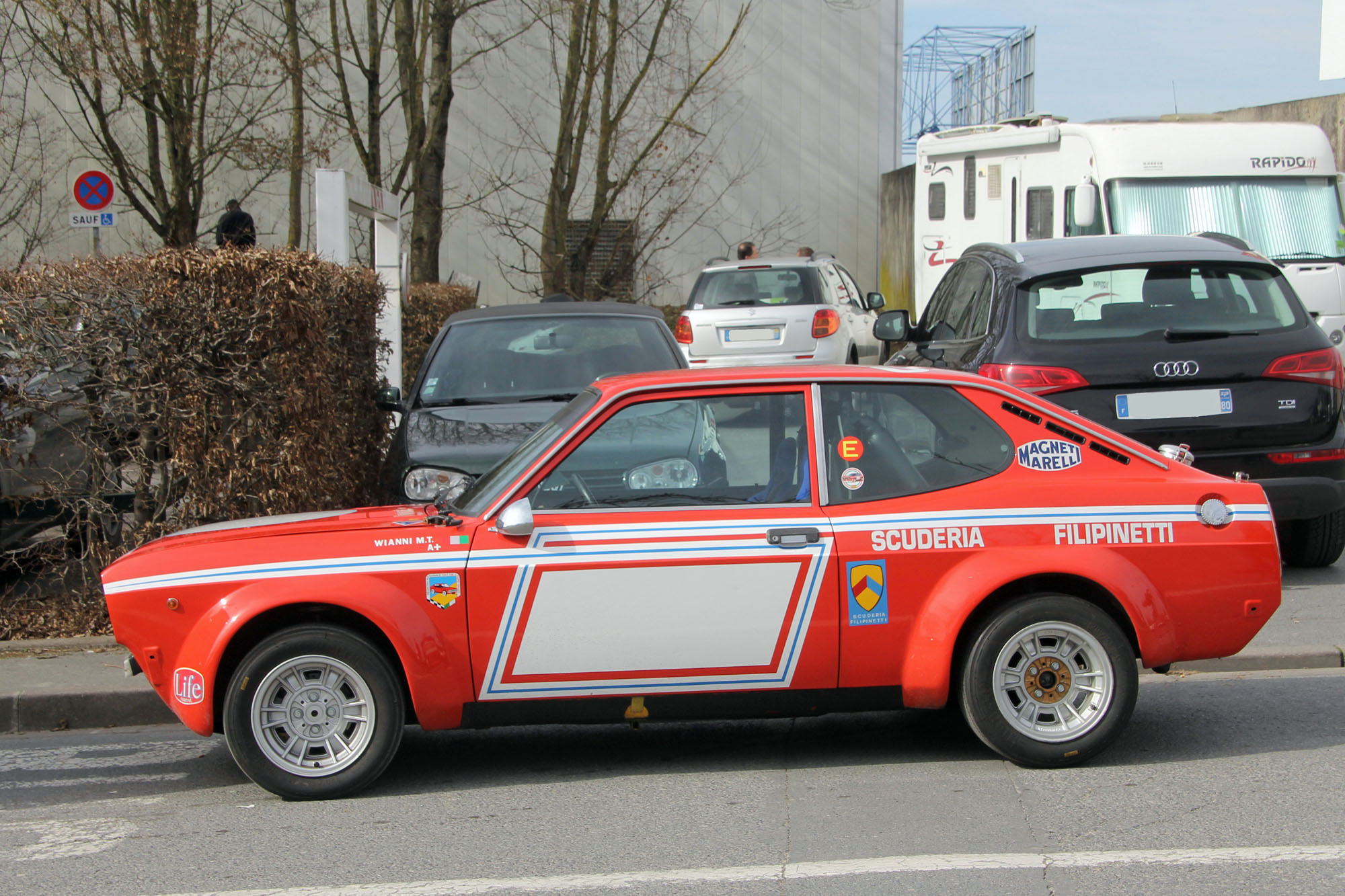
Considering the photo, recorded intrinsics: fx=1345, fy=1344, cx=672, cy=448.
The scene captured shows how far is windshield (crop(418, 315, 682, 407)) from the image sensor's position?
8.61m

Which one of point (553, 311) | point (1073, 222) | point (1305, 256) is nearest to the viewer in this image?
point (553, 311)

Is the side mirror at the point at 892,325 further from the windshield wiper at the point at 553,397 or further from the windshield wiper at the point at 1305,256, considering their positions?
the windshield wiper at the point at 1305,256

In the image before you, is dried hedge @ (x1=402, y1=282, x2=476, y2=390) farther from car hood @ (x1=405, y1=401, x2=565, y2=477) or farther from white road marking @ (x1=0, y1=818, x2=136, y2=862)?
white road marking @ (x1=0, y1=818, x2=136, y2=862)

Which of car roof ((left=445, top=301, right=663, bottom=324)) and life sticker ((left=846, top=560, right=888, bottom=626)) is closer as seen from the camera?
life sticker ((left=846, top=560, right=888, bottom=626))

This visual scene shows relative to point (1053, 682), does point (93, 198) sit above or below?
above

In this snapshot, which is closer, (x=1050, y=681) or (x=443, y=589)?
(x=443, y=589)

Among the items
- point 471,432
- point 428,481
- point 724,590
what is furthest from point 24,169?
point 724,590

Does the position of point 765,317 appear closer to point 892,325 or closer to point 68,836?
point 892,325

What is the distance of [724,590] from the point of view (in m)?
4.77

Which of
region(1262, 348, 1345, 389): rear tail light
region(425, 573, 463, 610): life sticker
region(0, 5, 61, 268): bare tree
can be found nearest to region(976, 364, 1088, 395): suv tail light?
region(1262, 348, 1345, 389): rear tail light

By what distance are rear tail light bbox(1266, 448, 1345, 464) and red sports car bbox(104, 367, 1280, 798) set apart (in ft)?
8.89

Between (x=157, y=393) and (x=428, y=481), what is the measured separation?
59.2 inches

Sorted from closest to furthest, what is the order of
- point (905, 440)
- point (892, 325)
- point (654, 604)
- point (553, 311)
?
point (654, 604) < point (905, 440) < point (892, 325) < point (553, 311)

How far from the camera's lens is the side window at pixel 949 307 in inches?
350
